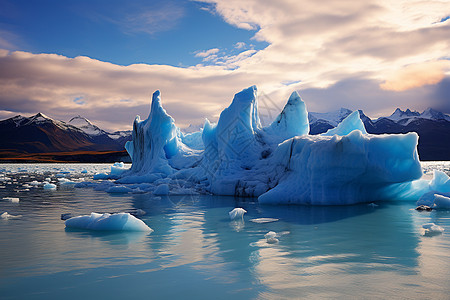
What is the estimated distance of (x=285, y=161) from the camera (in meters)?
12.4

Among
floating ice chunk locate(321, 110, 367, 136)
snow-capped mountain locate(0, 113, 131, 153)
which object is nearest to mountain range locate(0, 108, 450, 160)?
snow-capped mountain locate(0, 113, 131, 153)

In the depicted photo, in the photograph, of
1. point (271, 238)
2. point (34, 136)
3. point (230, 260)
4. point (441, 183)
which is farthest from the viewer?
point (34, 136)

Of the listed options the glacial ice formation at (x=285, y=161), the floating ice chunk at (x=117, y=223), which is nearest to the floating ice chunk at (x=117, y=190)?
the glacial ice formation at (x=285, y=161)

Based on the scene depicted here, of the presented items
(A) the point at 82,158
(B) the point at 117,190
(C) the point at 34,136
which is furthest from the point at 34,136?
(B) the point at 117,190

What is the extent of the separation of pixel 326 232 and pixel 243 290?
127 inches

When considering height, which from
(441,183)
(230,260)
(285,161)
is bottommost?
(230,260)

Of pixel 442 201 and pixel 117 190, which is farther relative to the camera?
pixel 117 190

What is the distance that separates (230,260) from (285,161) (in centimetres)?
830

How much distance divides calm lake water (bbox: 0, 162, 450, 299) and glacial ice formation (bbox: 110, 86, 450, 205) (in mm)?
2471

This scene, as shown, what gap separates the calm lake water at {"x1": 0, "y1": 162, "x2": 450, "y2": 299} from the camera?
3.40 metres

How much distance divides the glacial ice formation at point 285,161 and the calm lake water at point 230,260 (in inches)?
97.3

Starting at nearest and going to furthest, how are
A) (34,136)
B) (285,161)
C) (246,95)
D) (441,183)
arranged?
(441,183), (285,161), (246,95), (34,136)

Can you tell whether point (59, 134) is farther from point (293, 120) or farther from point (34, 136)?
point (293, 120)

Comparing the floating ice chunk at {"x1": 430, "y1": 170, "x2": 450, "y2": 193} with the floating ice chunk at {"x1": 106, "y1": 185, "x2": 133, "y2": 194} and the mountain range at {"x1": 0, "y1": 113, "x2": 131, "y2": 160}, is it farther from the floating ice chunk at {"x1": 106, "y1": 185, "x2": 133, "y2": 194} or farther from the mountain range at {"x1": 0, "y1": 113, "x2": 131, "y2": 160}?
the mountain range at {"x1": 0, "y1": 113, "x2": 131, "y2": 160}
